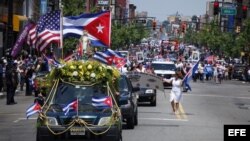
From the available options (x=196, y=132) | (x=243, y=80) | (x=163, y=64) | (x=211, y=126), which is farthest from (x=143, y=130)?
(x=243, y=80)

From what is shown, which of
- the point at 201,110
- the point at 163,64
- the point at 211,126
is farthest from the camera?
the point at 163,64

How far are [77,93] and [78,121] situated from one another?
109 centimetres

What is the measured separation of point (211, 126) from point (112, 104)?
7945 millimetres

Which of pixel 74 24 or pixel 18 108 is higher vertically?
pixel 74 24

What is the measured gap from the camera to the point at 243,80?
79.9 metres

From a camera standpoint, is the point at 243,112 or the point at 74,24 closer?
the point at 74,24

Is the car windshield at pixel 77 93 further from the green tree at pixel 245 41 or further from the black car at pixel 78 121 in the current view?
the green tree at pixel 245 41

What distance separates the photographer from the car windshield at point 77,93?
15.3m

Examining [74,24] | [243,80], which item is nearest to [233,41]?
[243,80]

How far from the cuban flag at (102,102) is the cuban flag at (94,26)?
291 inches

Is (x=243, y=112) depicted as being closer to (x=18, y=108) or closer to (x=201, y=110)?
(x=201, y=110)

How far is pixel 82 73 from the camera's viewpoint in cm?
1574

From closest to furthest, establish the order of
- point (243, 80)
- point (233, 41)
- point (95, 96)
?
point (95, 96)
point (243, 80)
point (233, 41)

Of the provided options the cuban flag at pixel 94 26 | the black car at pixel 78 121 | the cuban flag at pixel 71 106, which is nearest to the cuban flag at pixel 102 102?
the black car at pixel 78 121
